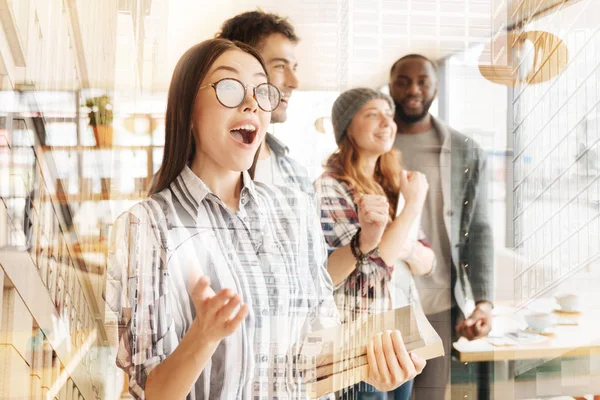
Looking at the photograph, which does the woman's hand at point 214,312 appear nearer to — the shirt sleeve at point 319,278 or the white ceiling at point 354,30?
the shirt sleeve at point 319,278

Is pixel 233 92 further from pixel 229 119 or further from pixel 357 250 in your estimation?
pixel 357 250

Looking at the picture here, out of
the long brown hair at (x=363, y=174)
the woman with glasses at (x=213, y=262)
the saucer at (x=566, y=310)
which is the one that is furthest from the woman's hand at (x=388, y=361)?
the saucer at (x=566, y=310)

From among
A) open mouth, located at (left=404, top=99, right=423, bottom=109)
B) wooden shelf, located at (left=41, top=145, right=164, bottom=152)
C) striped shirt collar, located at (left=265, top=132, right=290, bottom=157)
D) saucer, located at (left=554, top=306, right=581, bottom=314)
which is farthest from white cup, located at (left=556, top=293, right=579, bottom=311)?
wooden shelf, located at (left=41, top=145, right=164, bottom=152)

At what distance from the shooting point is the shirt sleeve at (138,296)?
1358 millimetres

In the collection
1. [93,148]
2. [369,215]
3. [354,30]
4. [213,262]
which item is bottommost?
[213,262]

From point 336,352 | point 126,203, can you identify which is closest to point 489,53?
point 336,352

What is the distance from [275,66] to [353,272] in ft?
1.48

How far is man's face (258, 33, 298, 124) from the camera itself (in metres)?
1.43

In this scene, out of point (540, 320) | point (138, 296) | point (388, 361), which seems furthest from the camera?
point (540, 320)

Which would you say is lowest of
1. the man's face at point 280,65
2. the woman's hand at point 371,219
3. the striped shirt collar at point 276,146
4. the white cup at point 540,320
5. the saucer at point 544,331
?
the saucer at point 544,331

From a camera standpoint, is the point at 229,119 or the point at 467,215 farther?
the point at 467,215

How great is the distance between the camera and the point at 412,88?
1.53m

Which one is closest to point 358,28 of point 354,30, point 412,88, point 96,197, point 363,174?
point 354,30

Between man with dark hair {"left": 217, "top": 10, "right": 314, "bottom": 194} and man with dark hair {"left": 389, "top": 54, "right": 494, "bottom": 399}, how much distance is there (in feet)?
0.75
